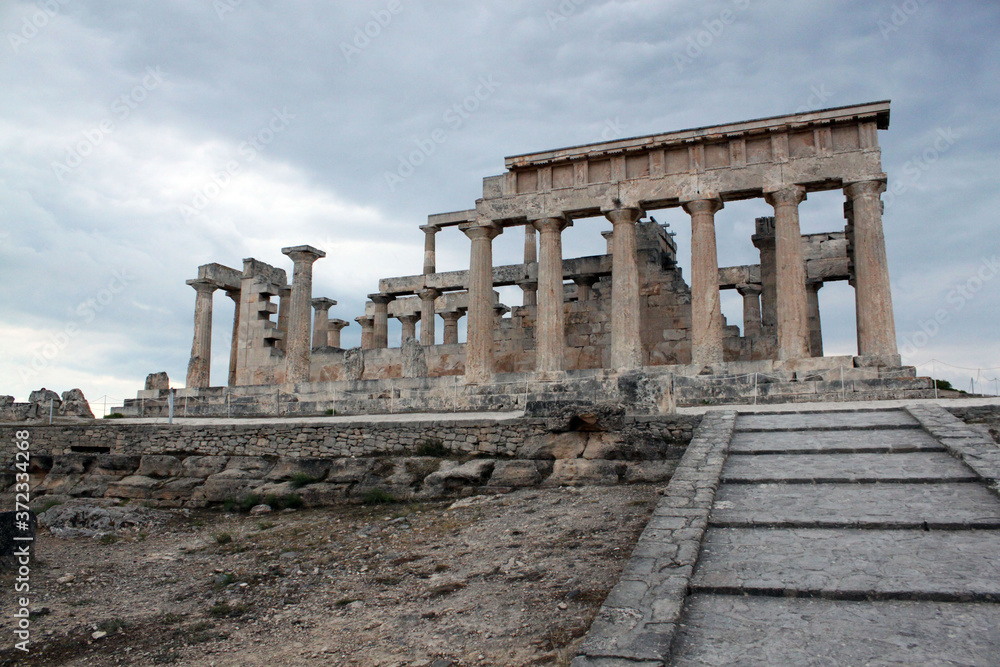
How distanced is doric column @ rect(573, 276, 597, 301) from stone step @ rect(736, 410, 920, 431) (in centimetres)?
1380

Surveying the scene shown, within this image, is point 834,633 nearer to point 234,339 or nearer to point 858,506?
point 858,506

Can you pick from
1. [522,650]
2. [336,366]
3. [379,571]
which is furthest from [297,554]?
[336,366]

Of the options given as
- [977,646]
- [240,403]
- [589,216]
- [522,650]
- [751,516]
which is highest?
[589,216]

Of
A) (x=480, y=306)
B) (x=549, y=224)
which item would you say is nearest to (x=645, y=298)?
(x=549, y=224)

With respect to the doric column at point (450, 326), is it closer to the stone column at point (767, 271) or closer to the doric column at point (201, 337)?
the doric column at point (201, 337)

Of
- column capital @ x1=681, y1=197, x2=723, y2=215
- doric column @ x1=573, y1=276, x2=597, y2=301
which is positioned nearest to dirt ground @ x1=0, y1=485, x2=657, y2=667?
column capital @ x1=681, y1=197, x2=723, y2=215

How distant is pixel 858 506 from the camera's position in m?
6.79

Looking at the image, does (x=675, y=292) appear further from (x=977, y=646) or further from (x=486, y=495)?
(x=977, y=646)

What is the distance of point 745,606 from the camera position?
16.4 ft

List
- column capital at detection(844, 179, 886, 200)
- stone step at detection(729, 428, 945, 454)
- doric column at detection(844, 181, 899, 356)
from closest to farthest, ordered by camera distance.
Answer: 1. stone step at detection(729, 428, 945, 454)
2. doric column at detection(844, 181, 899, 356)
3. column capital at detection(844, 179, 886, 200)

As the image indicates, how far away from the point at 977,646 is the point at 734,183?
55.3 ft

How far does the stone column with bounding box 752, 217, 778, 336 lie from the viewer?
23.1m

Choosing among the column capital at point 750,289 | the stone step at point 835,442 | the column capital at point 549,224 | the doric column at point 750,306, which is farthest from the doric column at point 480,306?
the stone step at point 835,442

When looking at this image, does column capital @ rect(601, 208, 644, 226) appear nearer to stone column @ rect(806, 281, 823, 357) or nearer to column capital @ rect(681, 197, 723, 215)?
column capital @ rect(681, 197, 723, 215)
